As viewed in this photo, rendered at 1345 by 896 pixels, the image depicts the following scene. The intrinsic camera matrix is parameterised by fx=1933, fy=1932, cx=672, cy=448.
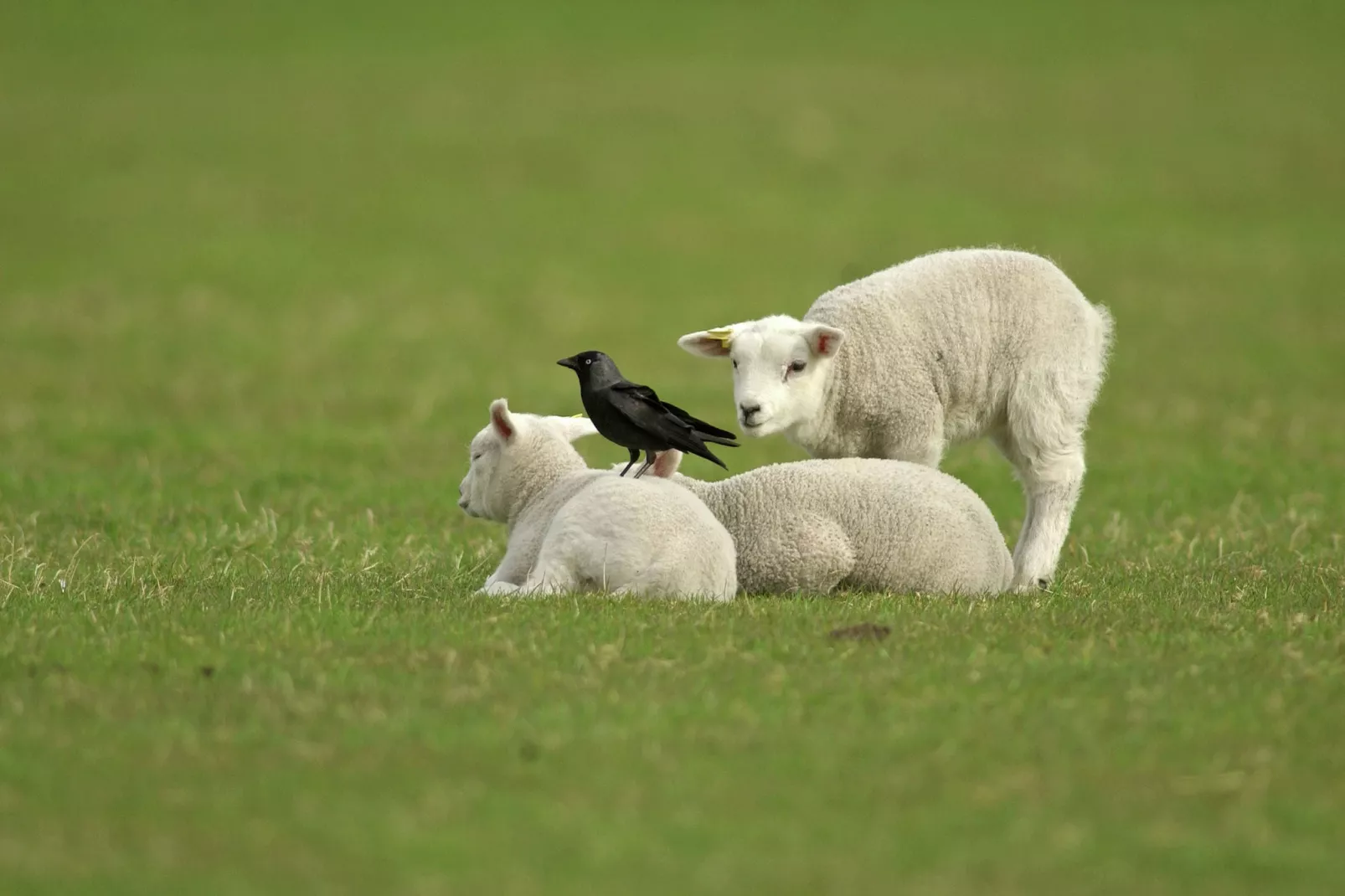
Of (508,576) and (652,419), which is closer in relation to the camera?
(652,419)

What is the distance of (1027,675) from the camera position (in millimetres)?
6109

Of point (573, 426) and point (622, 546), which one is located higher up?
point (573, 426)

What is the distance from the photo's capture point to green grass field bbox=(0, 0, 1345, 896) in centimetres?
482

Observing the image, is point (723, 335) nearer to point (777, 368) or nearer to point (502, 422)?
point (777, 368)

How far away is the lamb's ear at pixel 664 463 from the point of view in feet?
26.6

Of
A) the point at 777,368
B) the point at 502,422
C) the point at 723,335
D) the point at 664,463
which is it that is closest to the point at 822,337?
the point at 777,368

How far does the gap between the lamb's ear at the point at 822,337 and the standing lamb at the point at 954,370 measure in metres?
0.03

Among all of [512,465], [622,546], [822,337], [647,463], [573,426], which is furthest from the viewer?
[573,426]

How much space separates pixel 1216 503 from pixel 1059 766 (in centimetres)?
686

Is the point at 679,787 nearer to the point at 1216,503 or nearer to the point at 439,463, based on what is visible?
the point at 1216,503

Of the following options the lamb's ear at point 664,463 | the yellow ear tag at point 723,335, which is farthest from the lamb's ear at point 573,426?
the yellow ear tag at point 723,335

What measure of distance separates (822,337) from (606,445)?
22.4 feet

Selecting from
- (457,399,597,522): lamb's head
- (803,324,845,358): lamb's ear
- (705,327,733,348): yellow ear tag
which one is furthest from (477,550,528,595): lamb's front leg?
(803,324,845,358): lamb's ear

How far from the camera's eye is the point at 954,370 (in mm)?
8367
